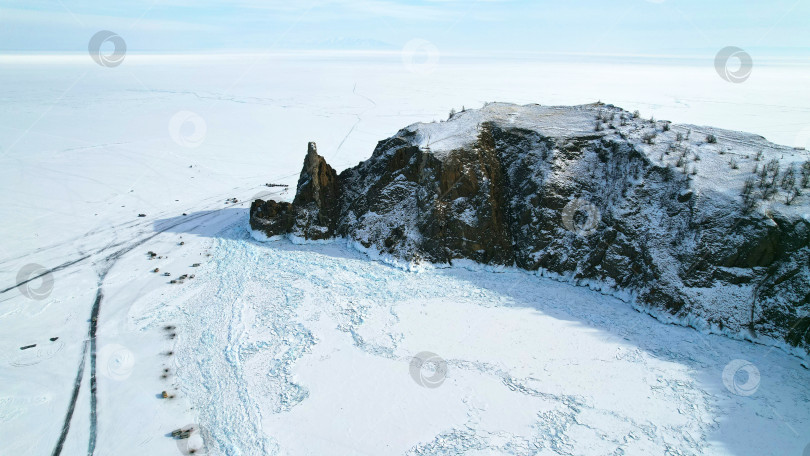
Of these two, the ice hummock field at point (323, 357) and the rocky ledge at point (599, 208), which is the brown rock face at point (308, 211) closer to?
the rocky ledge at point (599, 208)

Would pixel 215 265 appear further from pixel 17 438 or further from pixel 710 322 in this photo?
pixel 710 322

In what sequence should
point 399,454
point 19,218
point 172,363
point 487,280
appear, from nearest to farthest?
point 399,454
point 172,363
point 487,280
point 19,218

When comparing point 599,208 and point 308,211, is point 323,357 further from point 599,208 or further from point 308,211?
point 599,208

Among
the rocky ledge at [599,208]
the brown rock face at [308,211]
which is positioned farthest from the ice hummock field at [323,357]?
the rocky ledge at [599,208]

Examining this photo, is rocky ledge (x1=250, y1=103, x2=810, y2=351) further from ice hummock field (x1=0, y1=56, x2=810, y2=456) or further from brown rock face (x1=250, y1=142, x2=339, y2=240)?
ice hummock field (x1=0, y1=56, x2=810, y2=456)

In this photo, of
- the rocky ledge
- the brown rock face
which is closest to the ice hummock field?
the brown rock face

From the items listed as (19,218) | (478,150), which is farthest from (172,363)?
(19,218)

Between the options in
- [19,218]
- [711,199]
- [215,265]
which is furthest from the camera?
[19,218]

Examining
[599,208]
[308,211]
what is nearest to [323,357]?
[308,211]
